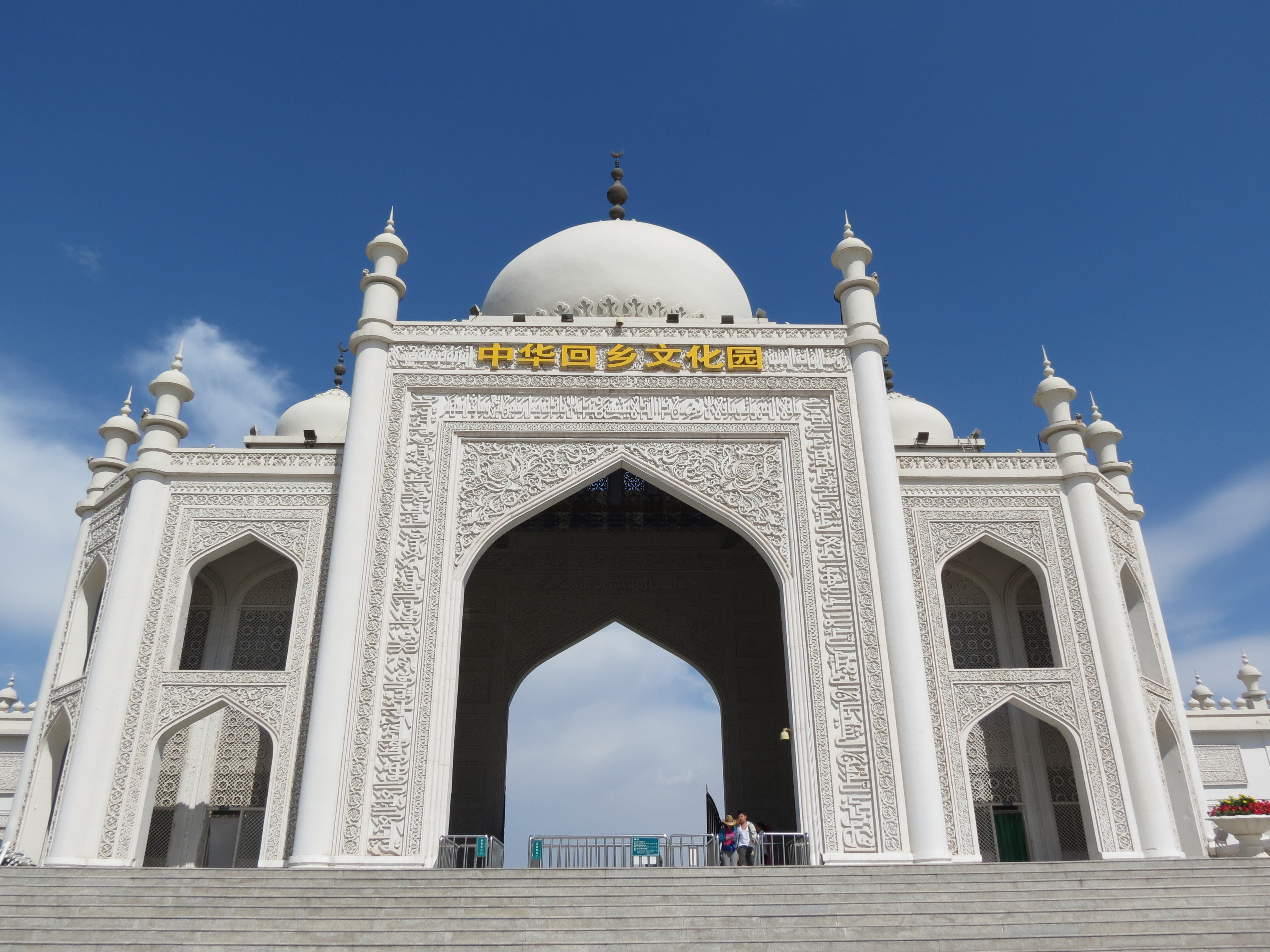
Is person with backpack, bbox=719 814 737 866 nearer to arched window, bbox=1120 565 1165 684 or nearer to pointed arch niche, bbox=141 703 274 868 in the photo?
pointed arch niche, bbox=141 703 274 868

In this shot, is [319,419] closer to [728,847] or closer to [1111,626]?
[728,847]

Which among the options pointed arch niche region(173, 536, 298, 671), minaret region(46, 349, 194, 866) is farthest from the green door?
minaret region(46, 349, 194, 866)

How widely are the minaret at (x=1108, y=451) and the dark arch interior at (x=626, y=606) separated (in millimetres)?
4263

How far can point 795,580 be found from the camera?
9.09 m

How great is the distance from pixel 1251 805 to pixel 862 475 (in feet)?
13.7

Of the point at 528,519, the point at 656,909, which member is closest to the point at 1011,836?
the point at 656,909

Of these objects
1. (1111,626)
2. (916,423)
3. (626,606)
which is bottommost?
(1111,626)

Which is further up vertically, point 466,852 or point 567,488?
point 567,488

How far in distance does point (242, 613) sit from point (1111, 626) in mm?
8422

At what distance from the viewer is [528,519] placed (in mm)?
10125

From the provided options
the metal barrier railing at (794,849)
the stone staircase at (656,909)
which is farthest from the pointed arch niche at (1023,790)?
the stone staircase at (656,909)

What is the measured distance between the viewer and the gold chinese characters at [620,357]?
9.96 m

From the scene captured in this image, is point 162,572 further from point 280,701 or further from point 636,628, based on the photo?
point 636,628

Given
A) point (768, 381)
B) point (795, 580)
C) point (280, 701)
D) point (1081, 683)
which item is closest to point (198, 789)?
point (280, 701)
